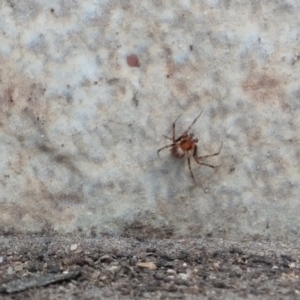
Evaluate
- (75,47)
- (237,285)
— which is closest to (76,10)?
(75,47)

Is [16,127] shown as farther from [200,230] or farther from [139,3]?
[200,230]

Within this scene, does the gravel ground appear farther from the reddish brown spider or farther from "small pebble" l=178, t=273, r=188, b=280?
the reddish brown spider

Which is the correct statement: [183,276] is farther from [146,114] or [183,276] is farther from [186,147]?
[146,114]

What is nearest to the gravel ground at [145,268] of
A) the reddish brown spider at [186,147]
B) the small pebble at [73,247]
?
the small pebble at [73,247]

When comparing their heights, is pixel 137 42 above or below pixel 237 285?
above

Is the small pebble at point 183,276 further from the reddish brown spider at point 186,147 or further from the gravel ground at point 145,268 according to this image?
the reddish brown spider at point 186,147

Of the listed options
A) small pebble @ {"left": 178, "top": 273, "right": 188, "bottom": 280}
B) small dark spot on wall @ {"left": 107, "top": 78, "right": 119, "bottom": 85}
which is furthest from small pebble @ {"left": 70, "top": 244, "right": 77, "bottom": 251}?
small dark spot on wall @ {"left": 107, "top": 78, "right": 119, "bottom": 85}

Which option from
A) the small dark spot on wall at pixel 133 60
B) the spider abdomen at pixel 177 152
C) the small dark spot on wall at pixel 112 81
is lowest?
the spider abdomen at pixel 177 152
